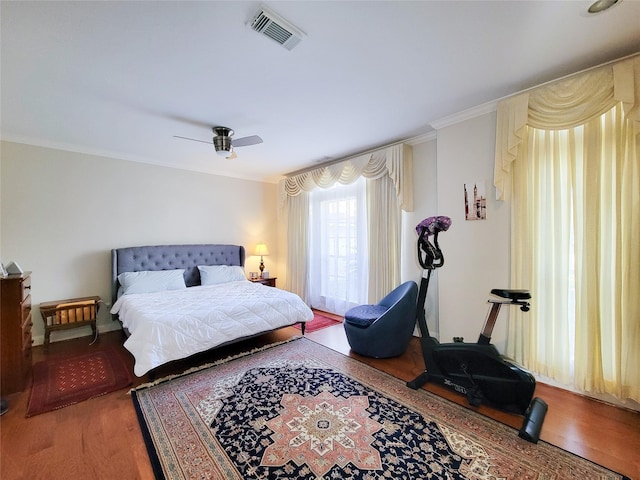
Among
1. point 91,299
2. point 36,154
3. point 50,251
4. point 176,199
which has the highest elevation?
point 36,154

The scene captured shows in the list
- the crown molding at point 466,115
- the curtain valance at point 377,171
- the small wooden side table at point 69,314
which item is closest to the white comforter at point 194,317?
the small wooden side table at point 69,314

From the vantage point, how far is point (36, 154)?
11.5 feet

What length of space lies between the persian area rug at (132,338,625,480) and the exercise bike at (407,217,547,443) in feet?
0.52

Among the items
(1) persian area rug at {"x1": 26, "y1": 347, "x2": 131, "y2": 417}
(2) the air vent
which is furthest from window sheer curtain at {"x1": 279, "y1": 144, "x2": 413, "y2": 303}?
(1) persian area rug at {"x1": 26, "y1": 347, "x2": 131, "y2": 417}

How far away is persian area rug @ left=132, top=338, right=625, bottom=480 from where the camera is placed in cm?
157

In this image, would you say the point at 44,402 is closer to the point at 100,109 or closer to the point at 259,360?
the point at 259,360

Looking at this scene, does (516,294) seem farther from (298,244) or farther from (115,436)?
(298,244)

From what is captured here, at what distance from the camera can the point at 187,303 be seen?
10.5 feet

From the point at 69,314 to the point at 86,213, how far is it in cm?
141

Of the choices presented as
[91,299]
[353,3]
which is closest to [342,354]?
[353,3]

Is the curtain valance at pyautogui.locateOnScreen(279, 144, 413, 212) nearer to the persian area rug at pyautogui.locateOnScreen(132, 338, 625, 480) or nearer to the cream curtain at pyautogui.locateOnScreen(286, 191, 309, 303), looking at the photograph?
the cream curtain at pyautogui.locateOnScreen(286, 191, 309, 303)

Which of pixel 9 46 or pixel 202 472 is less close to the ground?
pixel 9 46

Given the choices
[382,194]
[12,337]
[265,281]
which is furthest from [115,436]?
[382,194]

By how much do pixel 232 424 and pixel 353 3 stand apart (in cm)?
286
